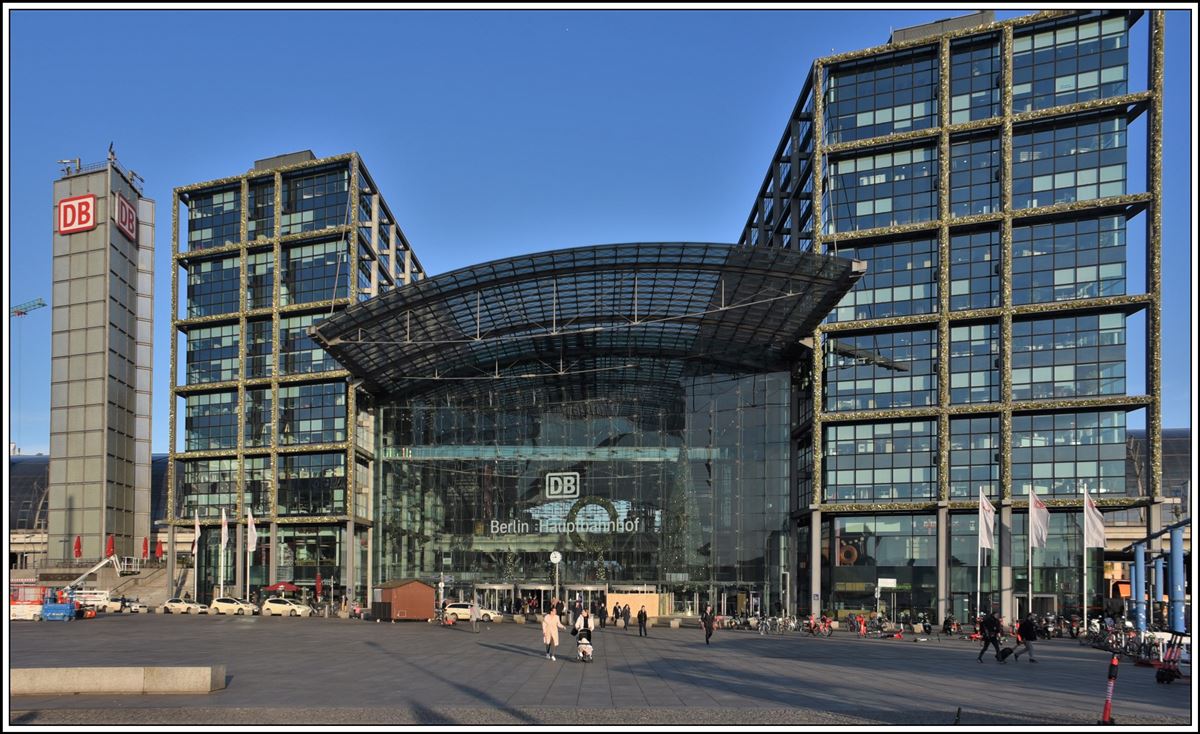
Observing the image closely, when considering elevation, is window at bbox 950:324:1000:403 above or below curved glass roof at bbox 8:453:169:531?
above

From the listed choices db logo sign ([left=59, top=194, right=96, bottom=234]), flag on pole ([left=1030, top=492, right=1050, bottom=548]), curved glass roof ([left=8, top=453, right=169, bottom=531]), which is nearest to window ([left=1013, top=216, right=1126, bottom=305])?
flag on pole ([left=1030, top=492, right=1050, bottom=548])

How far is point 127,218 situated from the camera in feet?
304

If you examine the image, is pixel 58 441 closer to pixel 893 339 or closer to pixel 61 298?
pixel 61 298

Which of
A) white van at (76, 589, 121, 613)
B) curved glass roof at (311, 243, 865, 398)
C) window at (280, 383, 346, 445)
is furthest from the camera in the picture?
window at (280, 383, 346, 445)

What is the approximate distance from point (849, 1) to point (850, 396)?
40.8m

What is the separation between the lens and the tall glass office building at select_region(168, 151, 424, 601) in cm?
7306

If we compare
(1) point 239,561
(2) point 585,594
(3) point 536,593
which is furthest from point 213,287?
(2) point 585,594

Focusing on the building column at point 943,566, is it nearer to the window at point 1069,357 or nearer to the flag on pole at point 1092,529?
the window at point 1069,357

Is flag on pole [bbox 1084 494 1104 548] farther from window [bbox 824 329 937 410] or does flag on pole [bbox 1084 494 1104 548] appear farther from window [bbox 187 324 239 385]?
window [bbox 187 324 239 385]

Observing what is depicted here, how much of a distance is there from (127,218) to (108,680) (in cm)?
8189

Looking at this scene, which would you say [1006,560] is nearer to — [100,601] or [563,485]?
[563,485]

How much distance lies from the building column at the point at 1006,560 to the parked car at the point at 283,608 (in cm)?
4326

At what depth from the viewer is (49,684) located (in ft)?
67.1

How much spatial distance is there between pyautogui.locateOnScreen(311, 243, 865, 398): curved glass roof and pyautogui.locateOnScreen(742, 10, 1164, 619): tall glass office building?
19.4 ft
